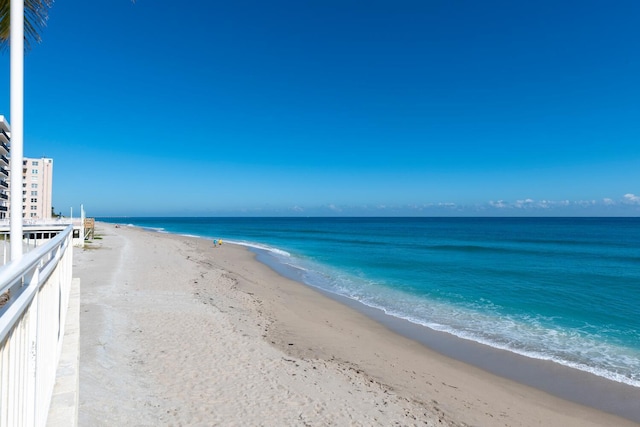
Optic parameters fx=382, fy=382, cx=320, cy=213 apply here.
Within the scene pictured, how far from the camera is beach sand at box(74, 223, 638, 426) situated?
17.8 ft

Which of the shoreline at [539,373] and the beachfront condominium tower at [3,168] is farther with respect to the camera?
the beachfront condominium tower at [3,168]

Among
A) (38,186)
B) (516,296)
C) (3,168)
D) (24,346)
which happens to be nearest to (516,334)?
(516,296)

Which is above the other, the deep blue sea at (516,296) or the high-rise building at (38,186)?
the high-rise building at (38,186)

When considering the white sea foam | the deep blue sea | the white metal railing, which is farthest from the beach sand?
the deep blue sea

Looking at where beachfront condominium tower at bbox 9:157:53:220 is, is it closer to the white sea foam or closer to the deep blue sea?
the deep blue sea

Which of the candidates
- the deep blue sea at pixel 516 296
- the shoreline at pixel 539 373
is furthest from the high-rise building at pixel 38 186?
the shoreline at pixel 539 373

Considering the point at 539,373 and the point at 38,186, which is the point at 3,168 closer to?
the point at 38,186

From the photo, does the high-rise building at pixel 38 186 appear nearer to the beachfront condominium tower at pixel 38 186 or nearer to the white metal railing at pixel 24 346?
the beachfront condominium tower at pixel 38 186

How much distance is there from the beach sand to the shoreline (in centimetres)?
37

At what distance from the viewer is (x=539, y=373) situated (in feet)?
28.0

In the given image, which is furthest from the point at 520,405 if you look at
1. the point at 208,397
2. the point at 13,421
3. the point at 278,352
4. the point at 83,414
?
the point at 13,421

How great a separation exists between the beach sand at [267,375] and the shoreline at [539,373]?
37 cm

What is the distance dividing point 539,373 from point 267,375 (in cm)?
614

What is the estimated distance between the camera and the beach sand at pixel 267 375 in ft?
17.8
